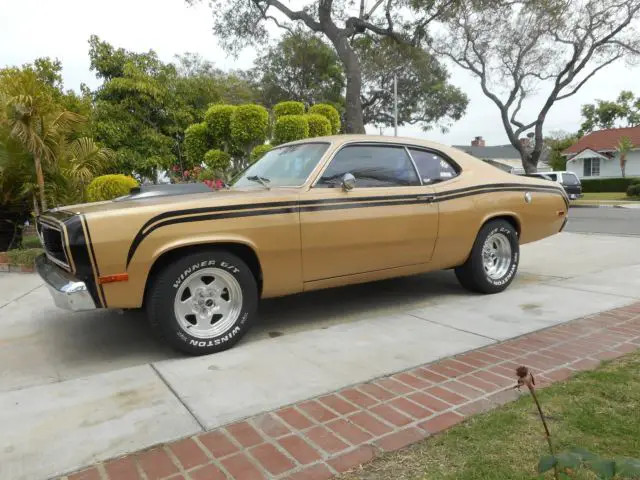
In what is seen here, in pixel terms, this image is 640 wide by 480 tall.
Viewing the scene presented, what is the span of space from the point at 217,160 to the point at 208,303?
7.64 m

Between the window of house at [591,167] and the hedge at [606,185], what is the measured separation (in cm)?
465

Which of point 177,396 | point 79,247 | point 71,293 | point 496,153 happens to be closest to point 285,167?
point 79,247

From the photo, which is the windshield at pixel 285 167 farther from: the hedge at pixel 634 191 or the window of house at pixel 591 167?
the window of house at pixel 591 167

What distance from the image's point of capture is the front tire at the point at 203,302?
3523 mm

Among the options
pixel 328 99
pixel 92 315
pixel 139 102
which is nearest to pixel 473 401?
pixel 92 315

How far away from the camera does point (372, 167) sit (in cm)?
464

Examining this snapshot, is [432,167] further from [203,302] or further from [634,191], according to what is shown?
[634,191]

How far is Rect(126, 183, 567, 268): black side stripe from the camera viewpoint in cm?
342

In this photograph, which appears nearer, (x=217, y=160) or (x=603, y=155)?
(x=217, y=160)

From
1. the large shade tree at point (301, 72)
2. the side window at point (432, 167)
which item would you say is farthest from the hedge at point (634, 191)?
the side window at point (432, 167)

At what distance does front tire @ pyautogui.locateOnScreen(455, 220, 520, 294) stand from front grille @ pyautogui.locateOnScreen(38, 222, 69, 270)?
12.3ft

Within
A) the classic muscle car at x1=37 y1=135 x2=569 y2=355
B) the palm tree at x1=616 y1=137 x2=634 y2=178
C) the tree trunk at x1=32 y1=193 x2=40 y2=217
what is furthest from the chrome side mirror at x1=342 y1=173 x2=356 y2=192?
the palm tree at x1=616 y1=137 x2=634 y2=178

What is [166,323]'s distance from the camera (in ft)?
11.5

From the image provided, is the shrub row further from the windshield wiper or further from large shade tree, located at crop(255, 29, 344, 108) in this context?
the windshield wiper
